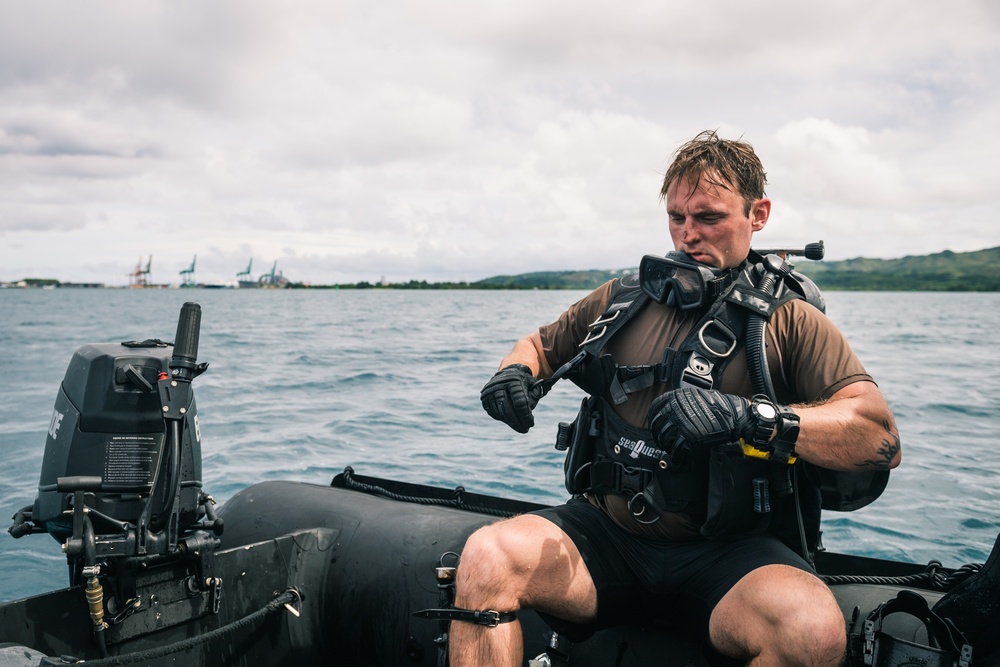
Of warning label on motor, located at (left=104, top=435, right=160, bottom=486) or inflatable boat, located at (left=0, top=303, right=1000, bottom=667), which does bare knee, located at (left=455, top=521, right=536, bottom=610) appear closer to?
inflatable boat, located at (left=0, top=303, right=1000, bottom=667)

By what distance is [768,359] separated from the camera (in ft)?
7.55

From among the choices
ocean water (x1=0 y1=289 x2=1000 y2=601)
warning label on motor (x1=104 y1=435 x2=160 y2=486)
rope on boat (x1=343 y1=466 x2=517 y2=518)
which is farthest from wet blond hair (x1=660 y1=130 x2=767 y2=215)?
ocean water (x1=0 y1=289 x2=1000 y2=601)

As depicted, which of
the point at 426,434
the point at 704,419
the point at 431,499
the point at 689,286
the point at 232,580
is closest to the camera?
the point at 704,419

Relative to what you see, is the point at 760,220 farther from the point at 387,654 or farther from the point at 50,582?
the point at 50,582

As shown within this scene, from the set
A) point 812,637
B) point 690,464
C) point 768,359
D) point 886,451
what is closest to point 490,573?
point 690,464

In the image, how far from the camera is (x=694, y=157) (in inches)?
97.7

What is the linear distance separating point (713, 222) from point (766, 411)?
0.71 meters

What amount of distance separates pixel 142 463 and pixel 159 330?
27.6 meters

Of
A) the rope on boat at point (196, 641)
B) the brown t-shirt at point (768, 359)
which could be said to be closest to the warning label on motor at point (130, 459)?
the rope on boat at point (196, 641)

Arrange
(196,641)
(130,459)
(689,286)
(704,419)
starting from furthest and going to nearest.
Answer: (130,459) → (689,286) → (196,641) → (704,419)

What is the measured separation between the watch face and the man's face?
59 centimetres

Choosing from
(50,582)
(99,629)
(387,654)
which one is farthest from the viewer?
(50,582)

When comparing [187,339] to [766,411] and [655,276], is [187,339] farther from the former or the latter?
[766,411]

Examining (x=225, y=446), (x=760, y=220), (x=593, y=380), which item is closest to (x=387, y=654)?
(x=593, y=380)
